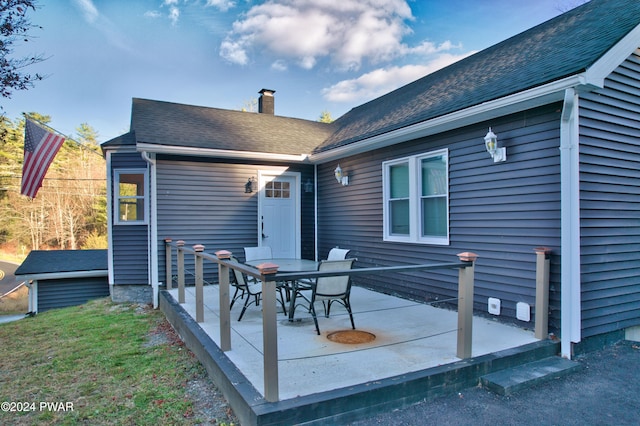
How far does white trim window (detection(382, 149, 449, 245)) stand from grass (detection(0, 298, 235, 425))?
11.8 ft

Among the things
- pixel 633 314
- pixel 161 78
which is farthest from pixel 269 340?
pixel 161 78

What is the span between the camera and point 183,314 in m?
4.88

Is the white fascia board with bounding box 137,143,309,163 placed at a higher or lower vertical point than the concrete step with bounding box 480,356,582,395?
higher

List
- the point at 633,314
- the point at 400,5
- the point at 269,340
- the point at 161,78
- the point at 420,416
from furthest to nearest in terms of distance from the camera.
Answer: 1. the point at 161,78
2. the point at 400,5
3. the point at 633,314
4. the point at 420,416
5. the point at 269,340

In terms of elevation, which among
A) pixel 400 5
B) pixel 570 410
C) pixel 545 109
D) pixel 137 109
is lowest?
pixel 570 410

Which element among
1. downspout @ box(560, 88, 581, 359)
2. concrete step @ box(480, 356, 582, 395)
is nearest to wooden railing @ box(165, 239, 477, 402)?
concrete step @ box(480, 356, 582, 395)

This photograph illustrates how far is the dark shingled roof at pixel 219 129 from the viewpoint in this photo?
7.02 metres

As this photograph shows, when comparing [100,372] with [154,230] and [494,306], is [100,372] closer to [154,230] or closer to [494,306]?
[154,230]

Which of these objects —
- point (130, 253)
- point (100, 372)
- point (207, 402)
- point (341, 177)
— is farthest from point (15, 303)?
point (207, 402)

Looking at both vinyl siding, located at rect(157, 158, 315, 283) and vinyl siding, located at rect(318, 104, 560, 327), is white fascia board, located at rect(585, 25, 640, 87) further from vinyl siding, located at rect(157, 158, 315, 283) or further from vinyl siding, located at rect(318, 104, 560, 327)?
vinyl siding, located at rect(157, 158, 315, 283)

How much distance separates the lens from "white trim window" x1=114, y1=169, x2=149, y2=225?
7617mm

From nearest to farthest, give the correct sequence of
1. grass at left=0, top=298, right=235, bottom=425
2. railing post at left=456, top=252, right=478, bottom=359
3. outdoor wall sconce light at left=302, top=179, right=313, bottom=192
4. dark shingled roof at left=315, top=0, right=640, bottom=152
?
grass at left=0, top=298, right=235, bottom=425
railing post at left=456, top=252, right=478, bottom=359
dark shingled roof at left=315, top=0, right=640, bottom=152
outdoor wall sconce light at left=302, top=179, right=313, bottom=192

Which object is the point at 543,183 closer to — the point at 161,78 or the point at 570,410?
the point at 570,410

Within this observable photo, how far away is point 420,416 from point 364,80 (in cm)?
2624
